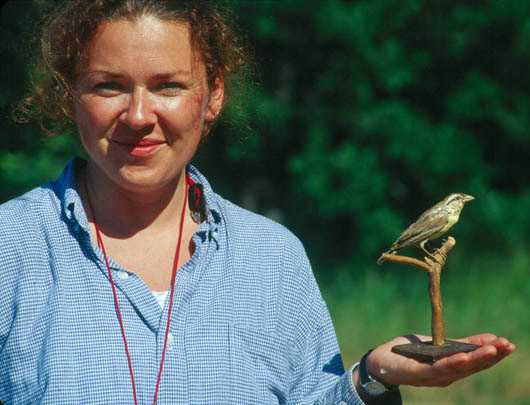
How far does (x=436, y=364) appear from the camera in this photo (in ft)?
5.92

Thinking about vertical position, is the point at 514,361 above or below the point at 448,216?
below

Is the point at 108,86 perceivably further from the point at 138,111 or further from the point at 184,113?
the point at 184,113

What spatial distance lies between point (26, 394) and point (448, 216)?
53.5 inches

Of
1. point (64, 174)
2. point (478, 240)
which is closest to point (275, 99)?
point (478, 240)

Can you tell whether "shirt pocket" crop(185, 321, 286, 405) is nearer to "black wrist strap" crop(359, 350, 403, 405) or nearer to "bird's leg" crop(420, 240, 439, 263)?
"black wrist strap" crop(359, 350, 403, 405)

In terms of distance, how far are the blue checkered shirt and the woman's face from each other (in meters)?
0.22

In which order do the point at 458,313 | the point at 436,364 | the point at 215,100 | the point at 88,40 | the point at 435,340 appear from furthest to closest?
the point at 458,313
the point at 215,100
the point at 88,40
the point at 435,340
the point at 436,364

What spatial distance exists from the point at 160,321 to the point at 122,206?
448mm

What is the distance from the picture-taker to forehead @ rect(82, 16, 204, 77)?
1991mm

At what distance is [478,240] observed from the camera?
776 centimetres

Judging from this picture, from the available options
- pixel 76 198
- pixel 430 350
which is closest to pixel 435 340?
pixel 430 350

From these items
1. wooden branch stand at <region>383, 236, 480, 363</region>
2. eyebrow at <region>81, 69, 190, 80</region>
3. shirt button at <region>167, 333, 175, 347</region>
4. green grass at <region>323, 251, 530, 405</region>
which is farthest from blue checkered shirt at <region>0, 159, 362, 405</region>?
green grass at <region>323, 251, 530, 405</region>

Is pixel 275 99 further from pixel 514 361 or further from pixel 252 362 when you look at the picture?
pixel 252 362

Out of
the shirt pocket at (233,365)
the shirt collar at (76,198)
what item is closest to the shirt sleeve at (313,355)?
the shirt pocket at (233,365)
